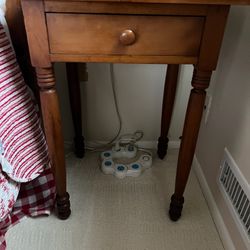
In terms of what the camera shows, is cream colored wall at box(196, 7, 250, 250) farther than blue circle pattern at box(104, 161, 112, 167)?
No

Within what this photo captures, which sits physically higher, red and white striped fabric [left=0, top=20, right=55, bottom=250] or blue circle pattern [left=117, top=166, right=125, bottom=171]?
red and white striped fabric [left=0, top=20, right=55, bottom=250]

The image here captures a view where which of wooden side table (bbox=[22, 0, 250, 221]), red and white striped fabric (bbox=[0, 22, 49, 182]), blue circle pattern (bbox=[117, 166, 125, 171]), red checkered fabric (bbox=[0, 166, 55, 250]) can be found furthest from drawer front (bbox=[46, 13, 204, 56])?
blue circle pattern (bbox=[117, 166, 125, 171])

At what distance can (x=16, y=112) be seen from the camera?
→ 2.63 feet

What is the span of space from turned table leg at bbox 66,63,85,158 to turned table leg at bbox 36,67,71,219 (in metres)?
0.35

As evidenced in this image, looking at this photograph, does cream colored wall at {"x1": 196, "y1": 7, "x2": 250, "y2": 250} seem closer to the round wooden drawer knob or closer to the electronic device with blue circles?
the electronic device with blue circles

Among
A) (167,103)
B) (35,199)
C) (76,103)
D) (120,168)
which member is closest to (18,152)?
(35,199)

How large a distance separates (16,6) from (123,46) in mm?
360

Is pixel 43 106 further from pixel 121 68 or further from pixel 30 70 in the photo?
pixel 121 68

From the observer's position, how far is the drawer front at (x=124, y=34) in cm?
62

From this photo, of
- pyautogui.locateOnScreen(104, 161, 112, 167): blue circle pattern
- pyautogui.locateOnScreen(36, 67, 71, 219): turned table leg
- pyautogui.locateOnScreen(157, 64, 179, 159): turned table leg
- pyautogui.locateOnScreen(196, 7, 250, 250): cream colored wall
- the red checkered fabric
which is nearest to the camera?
pyautogui.locateOnScreen(36, 67, 71, 219): turned table leg

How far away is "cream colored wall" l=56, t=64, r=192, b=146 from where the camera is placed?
46.5 inches

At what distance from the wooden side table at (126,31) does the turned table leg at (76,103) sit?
1.22 ft

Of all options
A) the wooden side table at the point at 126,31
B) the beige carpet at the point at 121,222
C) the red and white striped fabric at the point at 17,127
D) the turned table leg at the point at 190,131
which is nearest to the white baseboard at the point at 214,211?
the beige carpet at the point at 121,222

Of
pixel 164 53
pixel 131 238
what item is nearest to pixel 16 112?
pixel 164 53
